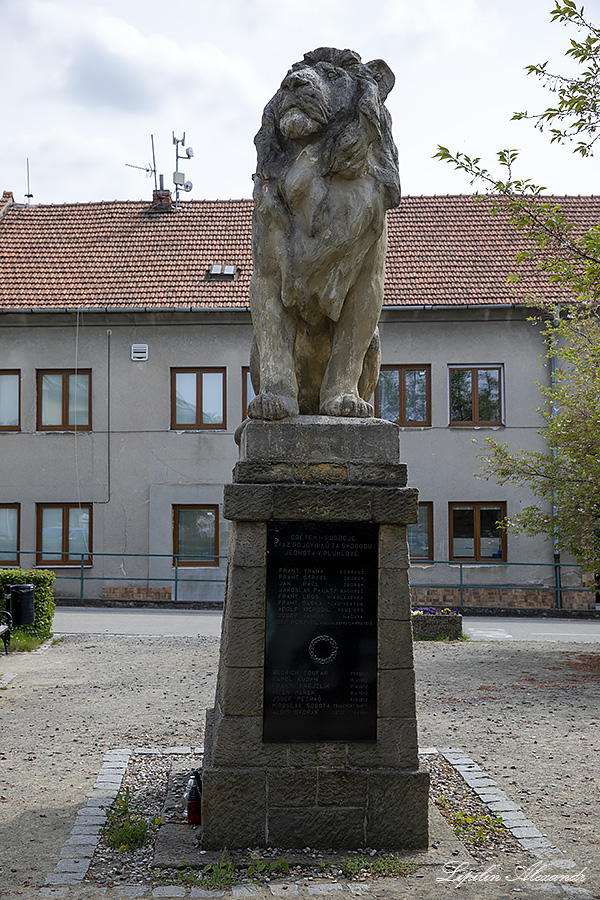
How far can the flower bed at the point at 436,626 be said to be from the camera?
47.0 ft

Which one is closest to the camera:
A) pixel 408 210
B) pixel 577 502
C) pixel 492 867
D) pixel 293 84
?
pixel 492 867

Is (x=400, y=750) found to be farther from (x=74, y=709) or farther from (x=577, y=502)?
(x=577, y=502)

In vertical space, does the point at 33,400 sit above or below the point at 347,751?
above

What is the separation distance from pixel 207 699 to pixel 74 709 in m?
1.24

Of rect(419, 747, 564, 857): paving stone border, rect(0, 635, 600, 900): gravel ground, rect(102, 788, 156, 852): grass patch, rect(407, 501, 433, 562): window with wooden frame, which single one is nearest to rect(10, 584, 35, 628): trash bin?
rect(0, 635, 600, 900): gravel ground

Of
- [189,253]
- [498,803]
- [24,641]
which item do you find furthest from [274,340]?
[189,253]

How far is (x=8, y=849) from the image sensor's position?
478 centimetres

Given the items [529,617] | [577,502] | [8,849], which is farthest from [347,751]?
[529,617]

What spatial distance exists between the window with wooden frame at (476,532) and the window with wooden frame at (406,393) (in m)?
2.17

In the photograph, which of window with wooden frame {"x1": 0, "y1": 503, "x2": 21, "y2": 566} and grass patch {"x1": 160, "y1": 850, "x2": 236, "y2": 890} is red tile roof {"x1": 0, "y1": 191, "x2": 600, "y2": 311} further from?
grass patch {"x1": 160, "y1": 850, "x2": 236, "y2": 890}

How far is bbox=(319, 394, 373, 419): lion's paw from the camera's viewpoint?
5.20 metres

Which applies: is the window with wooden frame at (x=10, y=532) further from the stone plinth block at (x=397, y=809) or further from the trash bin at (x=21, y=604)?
the stone plinth block at (x=397, y=809)

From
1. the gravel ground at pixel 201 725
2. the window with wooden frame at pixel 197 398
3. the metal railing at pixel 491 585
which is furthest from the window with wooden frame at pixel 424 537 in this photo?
the gravel ground at pixel 201 725

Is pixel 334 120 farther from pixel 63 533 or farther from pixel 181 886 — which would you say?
pixel 63 533
